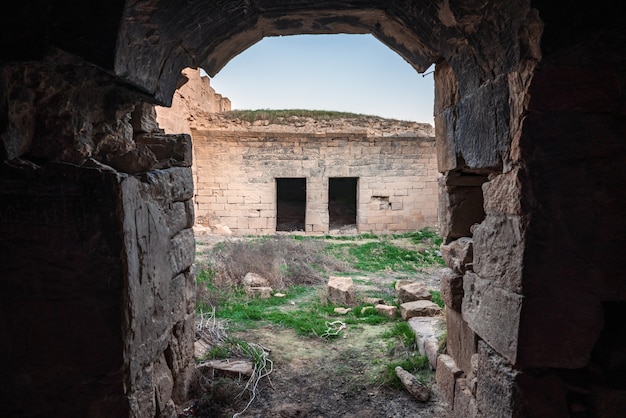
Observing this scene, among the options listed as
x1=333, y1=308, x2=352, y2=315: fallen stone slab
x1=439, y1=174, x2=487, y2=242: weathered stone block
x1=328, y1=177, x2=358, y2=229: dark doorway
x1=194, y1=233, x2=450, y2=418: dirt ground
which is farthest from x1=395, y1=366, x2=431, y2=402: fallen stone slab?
x1=328, y1=177, x2=358, y2=229: dark doorway

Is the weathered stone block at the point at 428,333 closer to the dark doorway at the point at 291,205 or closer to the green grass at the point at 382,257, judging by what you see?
the green grass at the point at 382,257

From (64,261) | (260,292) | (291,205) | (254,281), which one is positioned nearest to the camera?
(64,261)

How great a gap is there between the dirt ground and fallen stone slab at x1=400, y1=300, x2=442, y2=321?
14.2 inches

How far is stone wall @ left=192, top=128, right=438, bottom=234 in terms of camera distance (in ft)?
42.6

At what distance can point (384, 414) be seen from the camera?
9.95 feet

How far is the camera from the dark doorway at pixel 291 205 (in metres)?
15.7

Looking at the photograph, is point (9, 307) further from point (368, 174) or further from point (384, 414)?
point (368, 174)

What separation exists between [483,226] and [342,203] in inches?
607

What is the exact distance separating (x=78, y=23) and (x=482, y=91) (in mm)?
2136

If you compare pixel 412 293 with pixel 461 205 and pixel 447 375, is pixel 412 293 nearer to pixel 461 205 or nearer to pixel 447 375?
pixel 447 375

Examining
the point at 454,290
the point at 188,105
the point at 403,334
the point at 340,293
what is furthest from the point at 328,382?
the point at 188,105

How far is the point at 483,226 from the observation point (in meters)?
2.38

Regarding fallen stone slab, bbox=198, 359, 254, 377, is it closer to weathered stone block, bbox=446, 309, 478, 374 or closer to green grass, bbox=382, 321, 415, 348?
green grass, bbox=382, 321, 415, 348

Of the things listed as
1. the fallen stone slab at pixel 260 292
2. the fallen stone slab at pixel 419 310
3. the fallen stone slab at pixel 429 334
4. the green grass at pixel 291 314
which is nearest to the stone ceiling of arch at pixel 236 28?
the fallen stone slab at pixel 429 334
